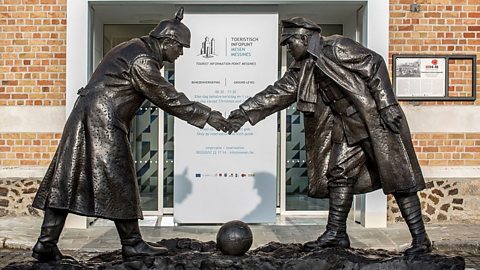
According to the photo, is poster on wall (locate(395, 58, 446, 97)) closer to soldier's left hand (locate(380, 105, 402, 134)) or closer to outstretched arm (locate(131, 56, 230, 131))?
soldier's left hand (locate(380, 105, 402, 134))

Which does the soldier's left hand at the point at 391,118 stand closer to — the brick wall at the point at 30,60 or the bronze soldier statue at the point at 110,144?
the bronze soldier statue at the point at 110,144

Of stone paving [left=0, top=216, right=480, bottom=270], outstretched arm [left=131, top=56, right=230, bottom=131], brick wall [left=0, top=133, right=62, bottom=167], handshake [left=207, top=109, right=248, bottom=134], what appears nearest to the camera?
outstretched arm [left=131, top=56, right=230, bottom=131]

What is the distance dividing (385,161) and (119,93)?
1885mm

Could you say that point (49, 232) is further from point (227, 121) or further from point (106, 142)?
point (227, 121)

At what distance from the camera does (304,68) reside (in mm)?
5035

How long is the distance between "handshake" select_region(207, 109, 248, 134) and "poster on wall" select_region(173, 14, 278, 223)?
4010 mm

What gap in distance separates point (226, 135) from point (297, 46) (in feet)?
13.9

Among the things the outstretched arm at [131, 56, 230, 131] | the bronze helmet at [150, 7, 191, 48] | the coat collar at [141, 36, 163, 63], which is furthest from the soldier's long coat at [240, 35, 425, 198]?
the coat collar at [141, 36, 163, 63]

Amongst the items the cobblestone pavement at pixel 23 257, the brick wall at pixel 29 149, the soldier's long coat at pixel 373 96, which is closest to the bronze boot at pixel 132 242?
the soldier's long coat at pixel 373 96

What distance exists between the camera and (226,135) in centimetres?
915

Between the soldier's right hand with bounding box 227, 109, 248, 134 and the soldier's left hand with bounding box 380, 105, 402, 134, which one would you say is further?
the soldier's right hand with bounding box 227, 109, 248, 134

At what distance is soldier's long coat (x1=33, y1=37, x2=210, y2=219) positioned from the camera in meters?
4.43

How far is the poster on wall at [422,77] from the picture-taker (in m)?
9.10

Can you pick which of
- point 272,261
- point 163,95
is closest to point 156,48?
point 163,95
